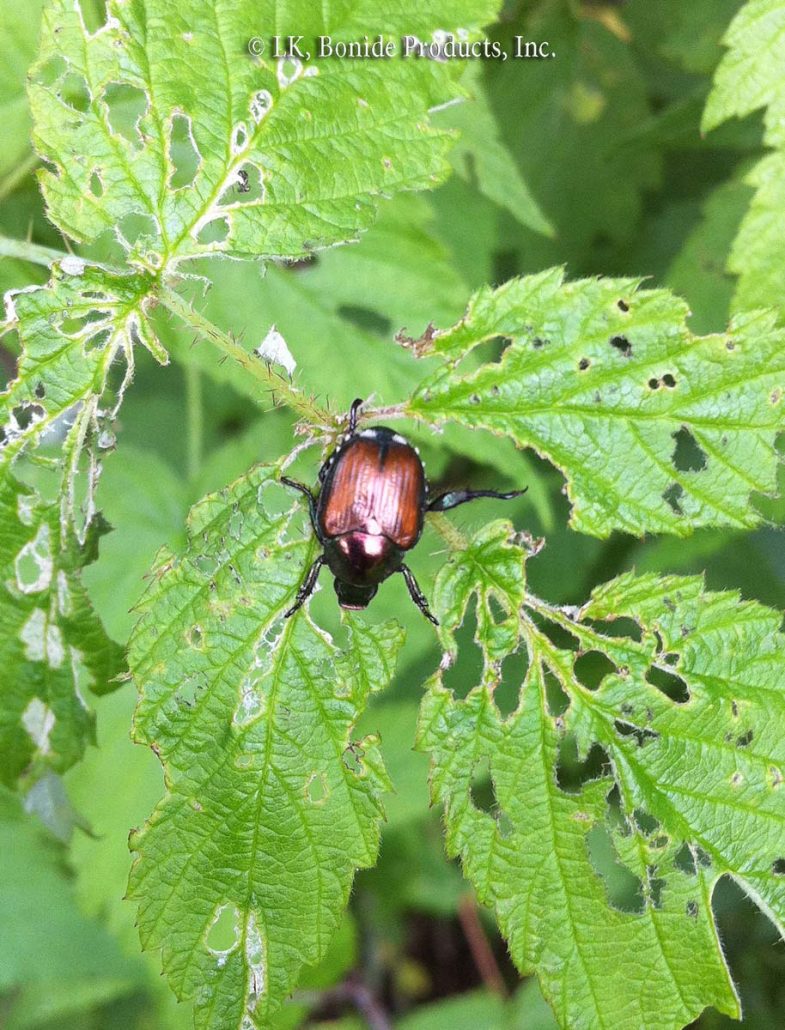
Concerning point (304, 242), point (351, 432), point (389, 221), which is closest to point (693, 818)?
point (351, 432)

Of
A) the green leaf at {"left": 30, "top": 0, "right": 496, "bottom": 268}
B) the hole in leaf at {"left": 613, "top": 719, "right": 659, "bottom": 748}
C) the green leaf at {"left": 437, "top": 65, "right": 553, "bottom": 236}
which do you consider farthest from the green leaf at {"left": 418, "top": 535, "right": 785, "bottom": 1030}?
the green leaf at {"left": 437, "top": 65, "right": 553, "bottom": 236}

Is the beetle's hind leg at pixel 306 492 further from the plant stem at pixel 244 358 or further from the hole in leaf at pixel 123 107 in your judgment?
the hole in leaf at pixel 123 107

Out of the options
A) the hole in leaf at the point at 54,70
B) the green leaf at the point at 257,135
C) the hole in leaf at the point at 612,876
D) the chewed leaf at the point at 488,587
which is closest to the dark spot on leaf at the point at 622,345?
the chewed leaf at the point at 488,587

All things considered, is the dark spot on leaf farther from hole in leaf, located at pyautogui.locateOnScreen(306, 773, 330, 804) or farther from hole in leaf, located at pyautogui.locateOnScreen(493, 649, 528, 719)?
hole in leaf, located at pyautogui.locateOnScreen(306, 773, 330, 804)

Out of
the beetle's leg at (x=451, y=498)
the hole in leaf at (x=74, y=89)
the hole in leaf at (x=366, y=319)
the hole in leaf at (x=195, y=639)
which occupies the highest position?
the hole in leaf at (x=74, y=89)

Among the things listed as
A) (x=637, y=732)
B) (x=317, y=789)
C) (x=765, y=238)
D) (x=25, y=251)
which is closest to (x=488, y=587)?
(x=637, y=732)

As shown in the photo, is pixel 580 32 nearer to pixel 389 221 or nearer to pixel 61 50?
pixel 389 221
